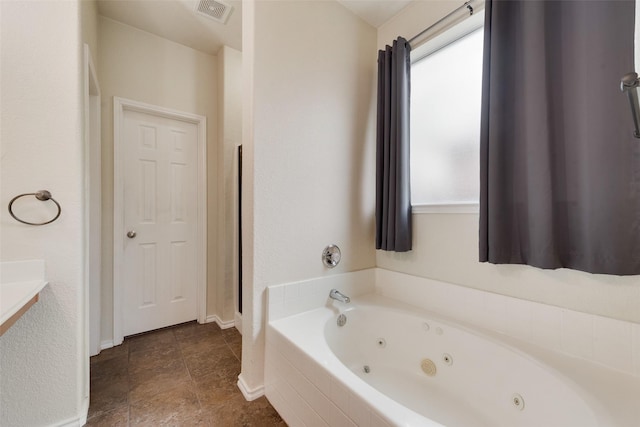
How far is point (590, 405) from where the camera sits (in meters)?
0.90

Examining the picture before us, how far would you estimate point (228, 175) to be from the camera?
8.29 ft

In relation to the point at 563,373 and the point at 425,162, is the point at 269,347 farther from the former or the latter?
the point at 425,162

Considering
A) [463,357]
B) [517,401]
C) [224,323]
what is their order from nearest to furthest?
[517,401] < [463,357] < [224,323]

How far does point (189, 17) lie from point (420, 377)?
121 inches

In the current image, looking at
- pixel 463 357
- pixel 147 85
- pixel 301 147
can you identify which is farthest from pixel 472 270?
pixel 147 85

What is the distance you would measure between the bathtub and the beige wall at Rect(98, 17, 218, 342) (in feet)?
5.06

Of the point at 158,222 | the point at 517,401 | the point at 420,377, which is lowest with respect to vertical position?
the point at 420,377

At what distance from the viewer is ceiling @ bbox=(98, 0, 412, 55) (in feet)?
6.20

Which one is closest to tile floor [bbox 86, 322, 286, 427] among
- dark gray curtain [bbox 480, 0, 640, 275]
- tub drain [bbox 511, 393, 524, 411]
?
tub drain [bbox 511, 393, 524, 411]

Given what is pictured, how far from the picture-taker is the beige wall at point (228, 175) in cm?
248

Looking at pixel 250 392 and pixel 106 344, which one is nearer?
pixel 250 392

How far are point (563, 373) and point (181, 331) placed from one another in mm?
2626

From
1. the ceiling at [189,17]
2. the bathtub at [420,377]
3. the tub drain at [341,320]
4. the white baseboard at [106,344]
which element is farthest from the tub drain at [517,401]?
the white baseboard at [106,344]

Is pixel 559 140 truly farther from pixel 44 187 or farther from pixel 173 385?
pixel 173 385
